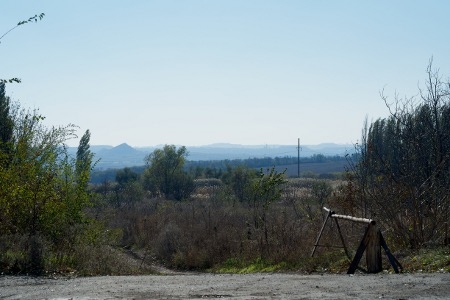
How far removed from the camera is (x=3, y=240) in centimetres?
1644

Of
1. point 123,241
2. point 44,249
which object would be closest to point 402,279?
point 44,249

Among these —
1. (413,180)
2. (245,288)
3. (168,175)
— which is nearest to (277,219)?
(413,180)

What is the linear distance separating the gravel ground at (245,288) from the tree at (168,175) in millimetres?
53404

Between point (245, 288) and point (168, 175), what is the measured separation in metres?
56.9

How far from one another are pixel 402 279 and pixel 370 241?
2.34 m

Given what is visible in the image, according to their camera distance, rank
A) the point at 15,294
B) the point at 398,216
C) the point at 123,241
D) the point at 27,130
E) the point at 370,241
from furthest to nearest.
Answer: the point at 123,241, the point at 27,130, the point at 398,216, the point at 370,241, the point at 15,294

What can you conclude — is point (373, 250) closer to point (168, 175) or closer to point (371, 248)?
point (371, 248)

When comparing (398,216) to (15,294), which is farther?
(398,216)

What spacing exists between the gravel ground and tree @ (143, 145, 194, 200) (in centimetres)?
5340

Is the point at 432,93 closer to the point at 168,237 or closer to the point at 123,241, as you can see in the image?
the point at 168,237

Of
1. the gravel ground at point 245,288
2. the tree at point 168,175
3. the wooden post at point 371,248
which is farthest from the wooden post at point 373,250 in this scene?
the tree at point 168,175

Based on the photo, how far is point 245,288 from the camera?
1186 centimetres

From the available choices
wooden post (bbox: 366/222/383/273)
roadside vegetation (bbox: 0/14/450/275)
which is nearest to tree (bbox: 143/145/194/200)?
roadside vegetation (bbox: 0/14/450/275)

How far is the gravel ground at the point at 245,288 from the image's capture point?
10.8 meters
